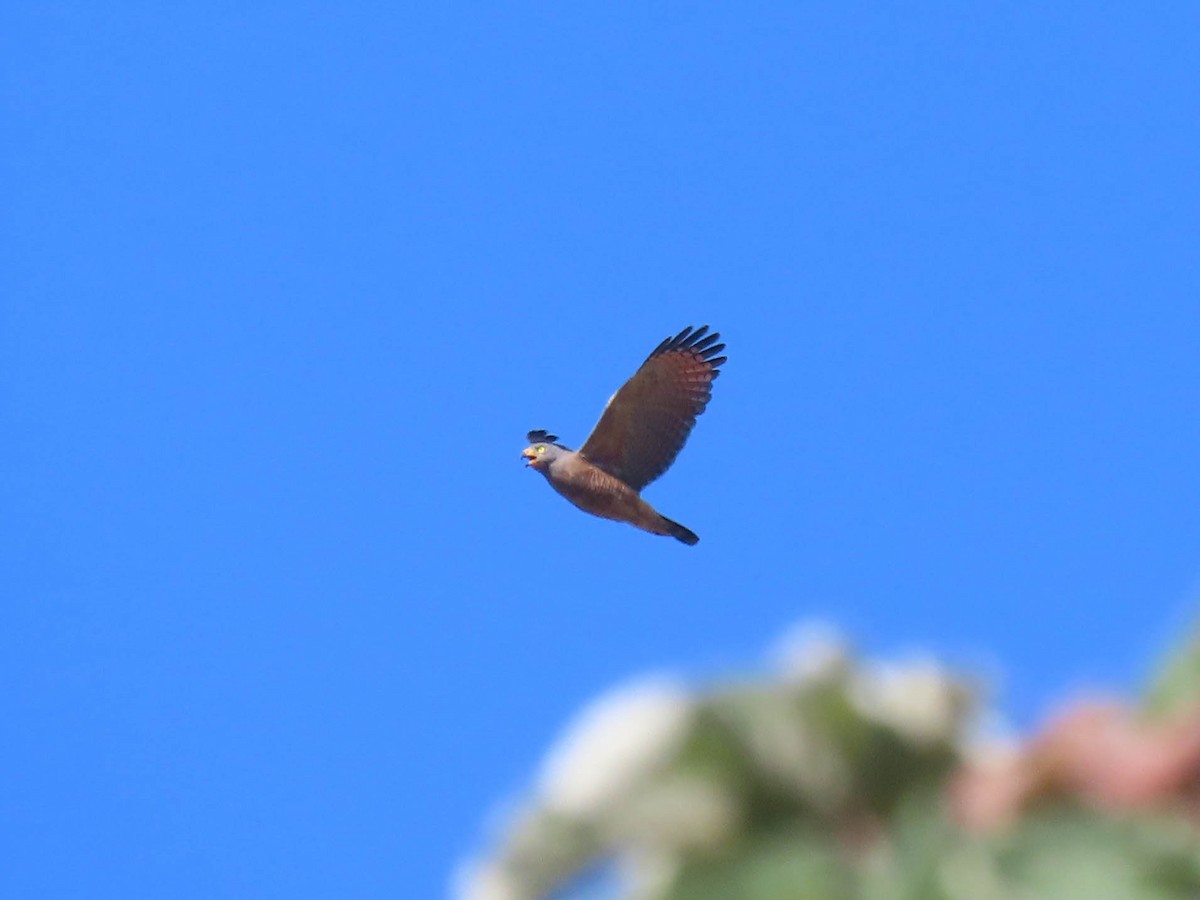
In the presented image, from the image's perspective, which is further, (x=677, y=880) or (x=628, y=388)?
(x=628, y=388)

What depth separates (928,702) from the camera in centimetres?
237

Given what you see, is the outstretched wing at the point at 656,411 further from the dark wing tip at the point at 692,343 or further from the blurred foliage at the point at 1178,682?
the blurred foliage at the point at 1178,682

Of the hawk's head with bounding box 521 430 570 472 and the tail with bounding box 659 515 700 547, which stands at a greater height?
the hawk's head with bounding box 521 430 570 472

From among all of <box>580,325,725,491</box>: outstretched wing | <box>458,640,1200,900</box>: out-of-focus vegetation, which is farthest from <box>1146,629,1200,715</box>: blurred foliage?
<box>580,325,725,491</box>: outstretched wing

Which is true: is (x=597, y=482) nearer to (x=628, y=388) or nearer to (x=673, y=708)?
(x=628, y=388)

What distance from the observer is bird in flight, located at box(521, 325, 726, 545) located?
17.1 metres

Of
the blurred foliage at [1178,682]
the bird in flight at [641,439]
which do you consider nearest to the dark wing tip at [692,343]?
the bird in flight at [641,439]

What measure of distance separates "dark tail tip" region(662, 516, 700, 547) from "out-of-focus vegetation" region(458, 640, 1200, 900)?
15244 mm

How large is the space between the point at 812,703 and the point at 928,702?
203 mm

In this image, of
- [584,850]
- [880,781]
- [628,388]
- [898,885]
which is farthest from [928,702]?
[628,388]

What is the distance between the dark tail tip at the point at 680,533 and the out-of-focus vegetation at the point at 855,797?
50.0 ft

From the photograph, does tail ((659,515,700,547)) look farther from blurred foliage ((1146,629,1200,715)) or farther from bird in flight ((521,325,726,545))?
blurred foliage ((1146,629,1200,715))


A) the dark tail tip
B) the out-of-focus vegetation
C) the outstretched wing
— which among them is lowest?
the out-of-focus vegetation

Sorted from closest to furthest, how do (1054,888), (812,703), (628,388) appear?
1. (1054,888)
2. (812,703)
3. (628,388)
